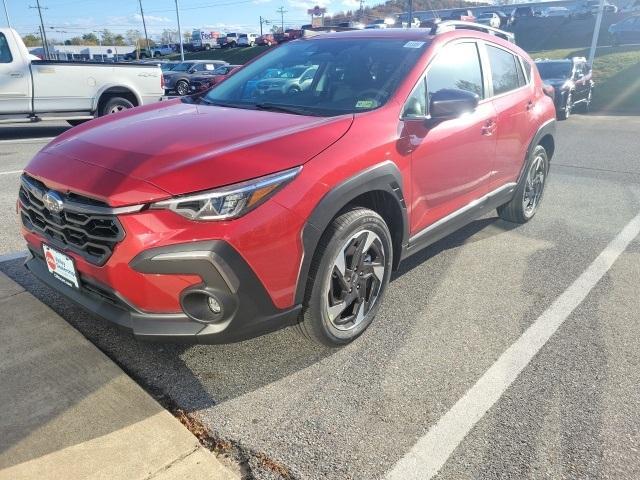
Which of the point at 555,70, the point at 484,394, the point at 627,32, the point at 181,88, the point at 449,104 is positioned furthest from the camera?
the point at 627,32

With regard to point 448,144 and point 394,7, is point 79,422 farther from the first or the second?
point 394,7

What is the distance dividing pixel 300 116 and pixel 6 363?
2.07 m

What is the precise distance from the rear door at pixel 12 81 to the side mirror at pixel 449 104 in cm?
911

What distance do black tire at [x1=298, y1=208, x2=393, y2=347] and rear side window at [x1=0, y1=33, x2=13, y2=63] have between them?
932 centimetres

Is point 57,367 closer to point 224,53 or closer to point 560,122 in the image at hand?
point 560,122

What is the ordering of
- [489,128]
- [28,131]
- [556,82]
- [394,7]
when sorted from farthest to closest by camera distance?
[394,7] < [556,82] < [28,131] < [489,128]

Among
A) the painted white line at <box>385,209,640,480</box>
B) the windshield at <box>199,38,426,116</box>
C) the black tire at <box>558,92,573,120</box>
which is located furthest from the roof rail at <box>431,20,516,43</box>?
the black tire at <box>558,92,573,120</box>

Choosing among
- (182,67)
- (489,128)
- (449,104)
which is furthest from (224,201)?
(182,67)

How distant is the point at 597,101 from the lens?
18984mm

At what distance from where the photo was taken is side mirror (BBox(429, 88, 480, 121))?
10.3 ft

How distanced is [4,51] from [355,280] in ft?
31.2

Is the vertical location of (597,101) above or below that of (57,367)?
below

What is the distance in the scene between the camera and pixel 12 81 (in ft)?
31.3

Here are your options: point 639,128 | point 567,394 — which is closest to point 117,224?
point 567,394
